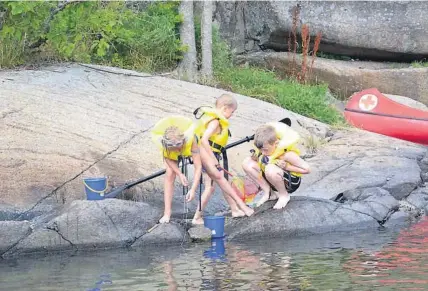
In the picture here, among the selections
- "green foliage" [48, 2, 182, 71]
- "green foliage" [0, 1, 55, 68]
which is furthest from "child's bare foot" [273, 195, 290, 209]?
"green foliage" [0, 1, 55, 68]

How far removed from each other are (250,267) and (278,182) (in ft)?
5.88

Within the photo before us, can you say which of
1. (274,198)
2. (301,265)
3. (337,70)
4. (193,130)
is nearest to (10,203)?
(193,130)

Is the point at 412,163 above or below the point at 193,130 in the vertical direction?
below

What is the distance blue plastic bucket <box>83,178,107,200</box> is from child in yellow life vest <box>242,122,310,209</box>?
1.59m

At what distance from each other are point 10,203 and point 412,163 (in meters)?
4.97

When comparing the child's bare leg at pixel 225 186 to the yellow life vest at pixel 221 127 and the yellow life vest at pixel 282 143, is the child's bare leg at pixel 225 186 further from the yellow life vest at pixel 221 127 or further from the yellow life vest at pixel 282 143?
the yellow life vest at pixel 282 143

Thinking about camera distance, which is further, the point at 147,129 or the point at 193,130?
the point at 147,129

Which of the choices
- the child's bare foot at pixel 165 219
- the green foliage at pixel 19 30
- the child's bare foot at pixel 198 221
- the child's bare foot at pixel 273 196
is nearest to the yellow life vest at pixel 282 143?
the child's bare foot at pixel 273 196

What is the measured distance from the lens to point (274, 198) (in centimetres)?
1012

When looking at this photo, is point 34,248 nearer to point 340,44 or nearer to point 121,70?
point 121,70

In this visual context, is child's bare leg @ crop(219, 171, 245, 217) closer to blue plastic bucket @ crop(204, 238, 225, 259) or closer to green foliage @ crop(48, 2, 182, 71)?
blue plastic bucket @ crop(204, 238, 225, 259)

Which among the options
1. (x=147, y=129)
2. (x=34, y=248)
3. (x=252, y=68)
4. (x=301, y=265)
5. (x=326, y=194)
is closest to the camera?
(x=301, y=265)

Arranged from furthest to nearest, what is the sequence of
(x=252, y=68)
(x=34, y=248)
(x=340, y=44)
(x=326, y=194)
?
1. (x=340, y=44)
2. (x=252, y=68)
3. (x=326, y=194)
4. (x=34, y=248)

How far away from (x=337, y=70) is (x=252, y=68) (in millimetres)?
1578
